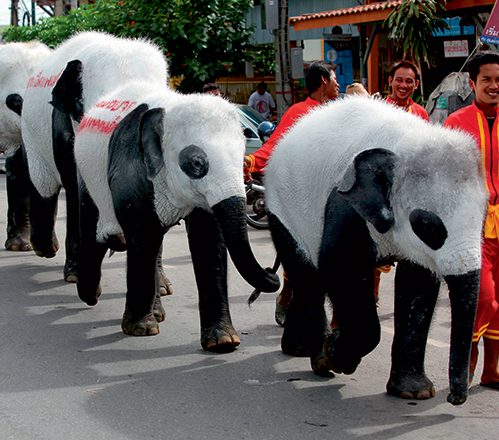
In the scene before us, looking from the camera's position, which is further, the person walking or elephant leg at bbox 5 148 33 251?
the person walking

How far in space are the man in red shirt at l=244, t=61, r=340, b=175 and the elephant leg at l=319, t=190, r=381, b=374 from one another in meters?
1.26

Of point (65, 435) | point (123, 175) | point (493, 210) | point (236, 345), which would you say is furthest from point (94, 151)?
point (493, 210)

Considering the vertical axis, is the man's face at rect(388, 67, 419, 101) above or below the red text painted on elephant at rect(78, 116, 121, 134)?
above

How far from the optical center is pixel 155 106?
4.98m

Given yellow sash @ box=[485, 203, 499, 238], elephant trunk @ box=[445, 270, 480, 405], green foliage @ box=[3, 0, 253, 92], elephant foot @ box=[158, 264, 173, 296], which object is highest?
green foliage @ box=[3, 0, 253, 92]

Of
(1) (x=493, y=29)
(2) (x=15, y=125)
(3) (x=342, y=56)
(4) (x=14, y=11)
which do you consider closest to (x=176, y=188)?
(2) (x=15, y=125)

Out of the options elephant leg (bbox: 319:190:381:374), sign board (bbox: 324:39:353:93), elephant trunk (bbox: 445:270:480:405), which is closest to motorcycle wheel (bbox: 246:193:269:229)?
elephant leg (bbox: 319:190:381:374)

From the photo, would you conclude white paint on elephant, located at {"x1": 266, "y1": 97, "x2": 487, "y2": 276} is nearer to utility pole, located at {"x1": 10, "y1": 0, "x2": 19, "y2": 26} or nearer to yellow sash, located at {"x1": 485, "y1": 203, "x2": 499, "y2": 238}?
yellow sash, located at {"x1": 485, "y1": 203, "x2": 499, "y2": 238}

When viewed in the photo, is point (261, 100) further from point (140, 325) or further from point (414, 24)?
point (140, 325)

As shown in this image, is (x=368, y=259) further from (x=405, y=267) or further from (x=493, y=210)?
(x=493, y=210)

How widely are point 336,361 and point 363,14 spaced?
428 inches

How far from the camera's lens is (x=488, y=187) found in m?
4.08

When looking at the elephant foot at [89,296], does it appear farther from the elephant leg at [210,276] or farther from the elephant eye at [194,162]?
the elephant eye at [194,162]

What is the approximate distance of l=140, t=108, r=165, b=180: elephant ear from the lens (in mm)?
4707
